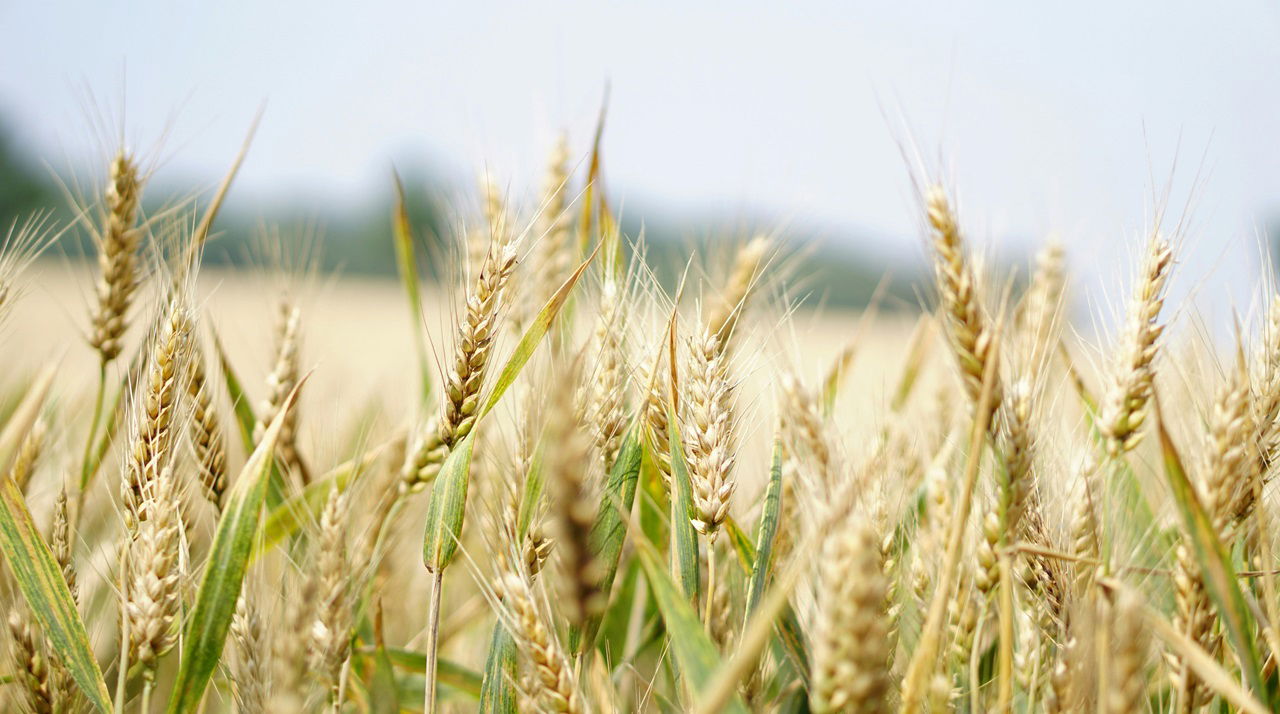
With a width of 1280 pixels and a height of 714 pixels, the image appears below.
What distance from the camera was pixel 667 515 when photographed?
1.42 meters

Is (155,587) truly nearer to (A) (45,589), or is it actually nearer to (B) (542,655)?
(A) (45,589)

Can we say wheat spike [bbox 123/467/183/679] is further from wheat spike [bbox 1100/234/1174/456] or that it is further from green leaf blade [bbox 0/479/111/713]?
wheat spike [bbox 1100/234/1174/456]

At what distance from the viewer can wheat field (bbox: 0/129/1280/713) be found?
0.81 m

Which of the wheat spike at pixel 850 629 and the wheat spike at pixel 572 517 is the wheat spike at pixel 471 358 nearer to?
the wheat spike at pixel 572 517

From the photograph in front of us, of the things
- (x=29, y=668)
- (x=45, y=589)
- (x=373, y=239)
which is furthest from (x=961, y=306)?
(x=373, y=239)

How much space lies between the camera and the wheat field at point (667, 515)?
806mm

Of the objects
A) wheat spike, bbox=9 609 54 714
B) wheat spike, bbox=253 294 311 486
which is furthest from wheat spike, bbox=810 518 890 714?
wheat spike, bbox=9 609 54 714

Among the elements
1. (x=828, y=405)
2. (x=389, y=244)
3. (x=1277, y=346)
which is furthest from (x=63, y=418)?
(x=389, y=244)

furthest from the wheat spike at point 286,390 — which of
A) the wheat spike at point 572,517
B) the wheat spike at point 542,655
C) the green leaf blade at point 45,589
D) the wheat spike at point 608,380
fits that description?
the wheat spike at point 572,517

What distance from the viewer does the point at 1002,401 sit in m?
0.92

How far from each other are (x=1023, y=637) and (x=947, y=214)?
2.07 feet

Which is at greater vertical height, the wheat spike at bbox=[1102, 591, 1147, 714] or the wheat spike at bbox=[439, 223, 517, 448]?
the wheat spike at bbox=[439, 223, 517, 448]

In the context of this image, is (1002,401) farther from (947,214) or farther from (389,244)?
(389,244)

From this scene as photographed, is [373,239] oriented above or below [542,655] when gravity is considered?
below
